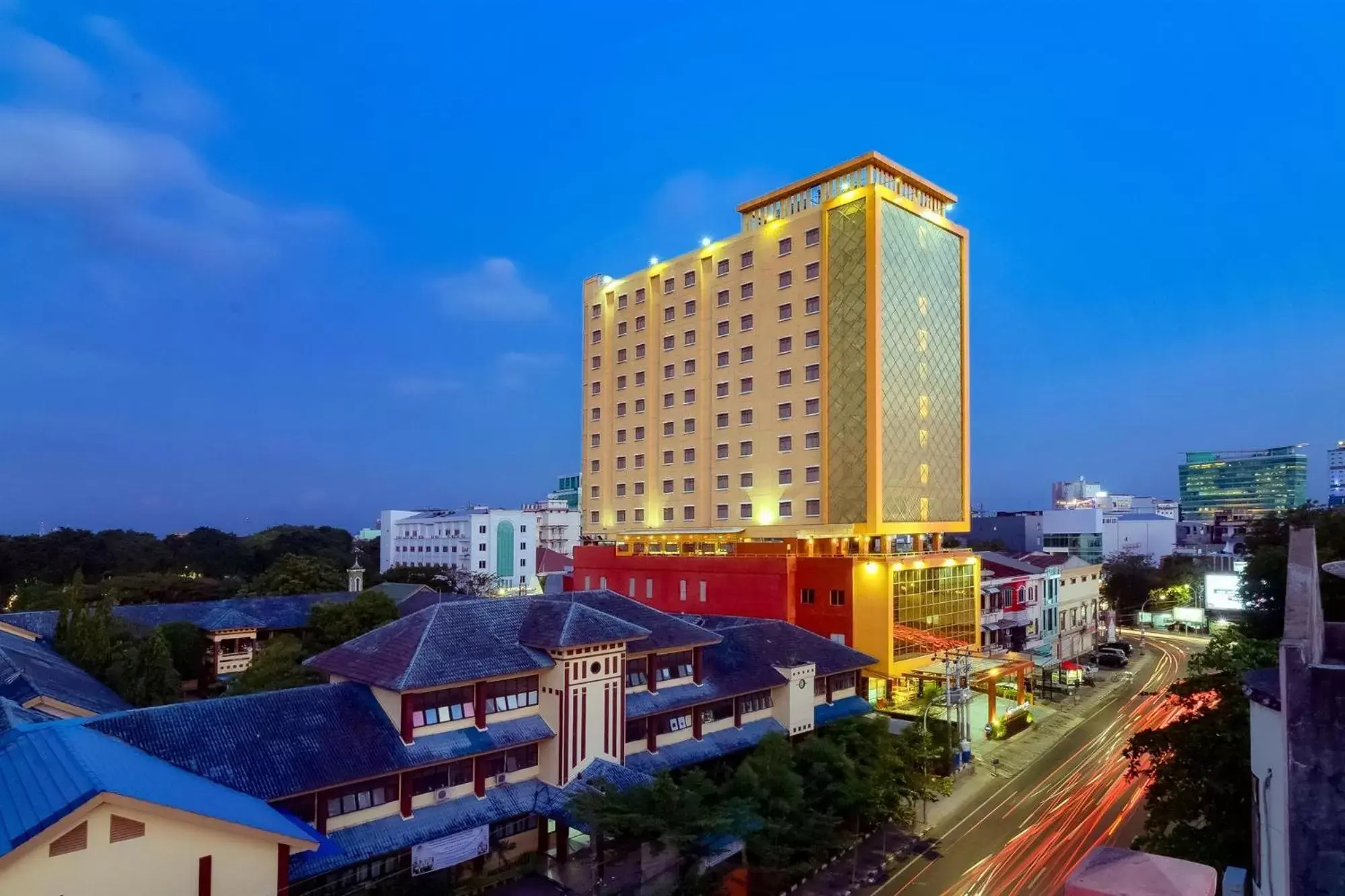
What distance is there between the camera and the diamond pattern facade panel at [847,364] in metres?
48.4

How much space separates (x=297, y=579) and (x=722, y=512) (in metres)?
34.8

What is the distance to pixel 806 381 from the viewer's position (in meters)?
52.3

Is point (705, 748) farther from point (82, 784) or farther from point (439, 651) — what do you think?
point (82, 784)

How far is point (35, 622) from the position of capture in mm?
41031

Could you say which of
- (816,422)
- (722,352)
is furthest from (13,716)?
(722,352)

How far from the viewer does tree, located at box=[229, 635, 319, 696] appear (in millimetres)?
30359

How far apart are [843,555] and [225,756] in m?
35.5

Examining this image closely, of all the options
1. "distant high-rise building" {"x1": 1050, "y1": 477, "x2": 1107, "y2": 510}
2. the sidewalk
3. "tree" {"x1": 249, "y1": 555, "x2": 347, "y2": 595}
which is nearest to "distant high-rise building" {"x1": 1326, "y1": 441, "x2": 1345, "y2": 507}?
"distant high-rise building" {"x1": 1050, "y1": 477, "x2": 1107, "y2": 510}

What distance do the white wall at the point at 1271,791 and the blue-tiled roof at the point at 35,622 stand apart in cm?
4946

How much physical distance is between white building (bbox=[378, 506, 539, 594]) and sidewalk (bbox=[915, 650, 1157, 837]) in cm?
6559

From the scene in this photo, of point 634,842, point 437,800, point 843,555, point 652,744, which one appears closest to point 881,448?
point 843,555

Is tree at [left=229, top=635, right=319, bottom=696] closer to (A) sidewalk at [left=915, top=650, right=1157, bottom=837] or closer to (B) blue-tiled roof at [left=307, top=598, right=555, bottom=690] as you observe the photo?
(B) blue-tiled roof at [left=307, top=598, right=555, bottom=690]

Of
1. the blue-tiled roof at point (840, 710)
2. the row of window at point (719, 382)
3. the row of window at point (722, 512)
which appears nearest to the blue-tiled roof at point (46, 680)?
the blue-tiled roof at point (840, 710)

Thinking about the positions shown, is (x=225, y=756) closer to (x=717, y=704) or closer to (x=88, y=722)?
(x=88, y=722)
